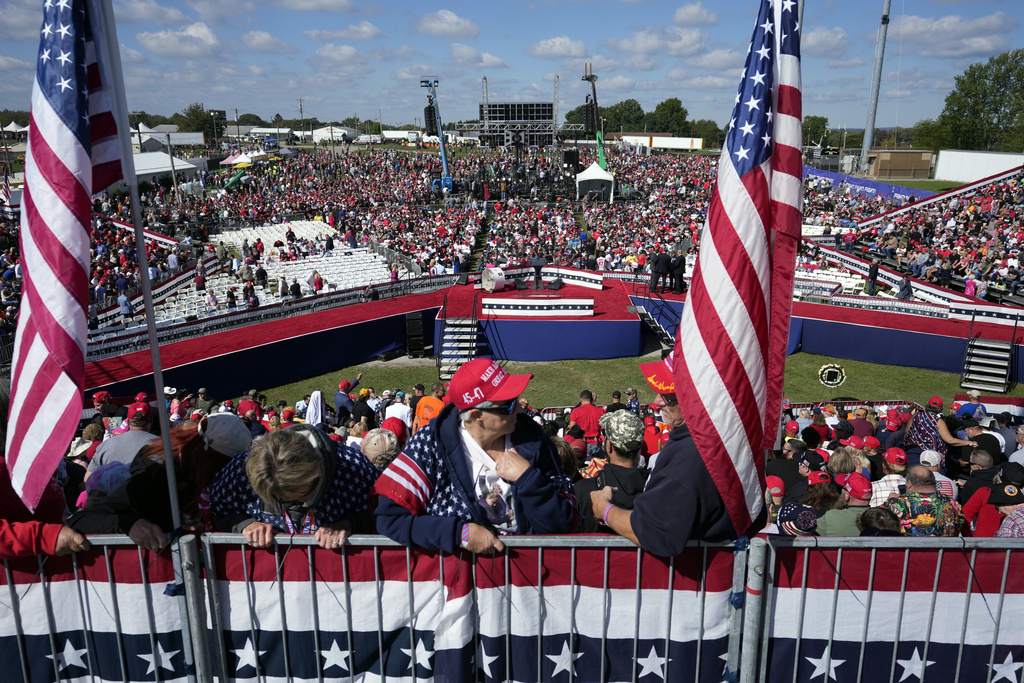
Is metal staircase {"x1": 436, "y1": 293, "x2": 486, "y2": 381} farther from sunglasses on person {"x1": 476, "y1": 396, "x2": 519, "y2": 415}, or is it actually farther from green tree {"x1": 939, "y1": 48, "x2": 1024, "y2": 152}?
green tree {"x1": 939, "y1": 48, "x2": 1024, "y2": 152}

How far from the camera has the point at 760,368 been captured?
3234 mm

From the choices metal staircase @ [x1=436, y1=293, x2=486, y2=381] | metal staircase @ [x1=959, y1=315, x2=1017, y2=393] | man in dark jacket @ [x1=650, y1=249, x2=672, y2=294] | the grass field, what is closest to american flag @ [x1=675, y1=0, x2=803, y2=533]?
the grass field

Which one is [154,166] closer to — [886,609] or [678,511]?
[678,511]

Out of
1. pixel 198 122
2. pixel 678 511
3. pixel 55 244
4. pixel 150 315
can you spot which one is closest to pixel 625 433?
→ pixel 678 511

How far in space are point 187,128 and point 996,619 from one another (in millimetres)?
148674

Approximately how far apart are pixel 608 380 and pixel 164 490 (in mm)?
14459

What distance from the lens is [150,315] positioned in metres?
3.24

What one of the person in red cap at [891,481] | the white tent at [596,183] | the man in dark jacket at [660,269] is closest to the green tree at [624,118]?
the white tent at [596,183]

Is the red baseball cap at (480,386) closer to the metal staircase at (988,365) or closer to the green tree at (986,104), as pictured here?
the metal staircase at (988,365)

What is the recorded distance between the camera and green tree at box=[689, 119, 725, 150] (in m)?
122

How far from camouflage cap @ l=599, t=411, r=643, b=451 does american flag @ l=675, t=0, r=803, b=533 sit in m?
1.34

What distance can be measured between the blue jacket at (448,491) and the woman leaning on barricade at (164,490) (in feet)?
3.49

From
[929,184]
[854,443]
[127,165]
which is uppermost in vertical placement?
[127,165]

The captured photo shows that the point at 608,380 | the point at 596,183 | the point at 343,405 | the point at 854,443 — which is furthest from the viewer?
the point at 596,183
